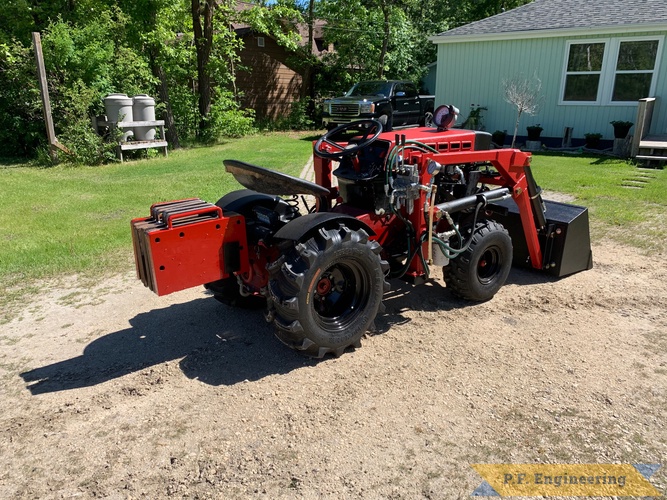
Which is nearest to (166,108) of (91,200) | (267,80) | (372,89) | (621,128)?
(372,89)

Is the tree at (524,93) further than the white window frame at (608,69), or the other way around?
the tree at (524,93)

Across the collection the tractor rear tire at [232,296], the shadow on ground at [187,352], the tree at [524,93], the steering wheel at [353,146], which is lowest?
the shadow on ground at [187,352]

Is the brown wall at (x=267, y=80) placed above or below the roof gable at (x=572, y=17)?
below

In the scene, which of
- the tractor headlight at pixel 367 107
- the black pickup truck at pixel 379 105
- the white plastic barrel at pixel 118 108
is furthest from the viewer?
the black pickup truck at pixel 379 105

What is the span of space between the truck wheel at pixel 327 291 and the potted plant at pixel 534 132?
12.0 metres

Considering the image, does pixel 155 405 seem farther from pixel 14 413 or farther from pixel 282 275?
pixel 282 275

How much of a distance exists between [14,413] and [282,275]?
5.81ft

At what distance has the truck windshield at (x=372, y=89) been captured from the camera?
16.5 meters

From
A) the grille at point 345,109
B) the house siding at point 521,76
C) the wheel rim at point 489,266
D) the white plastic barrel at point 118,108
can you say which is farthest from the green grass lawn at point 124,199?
the grille at point 345,109

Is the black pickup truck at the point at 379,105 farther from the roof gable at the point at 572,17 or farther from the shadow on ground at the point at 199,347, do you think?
the shadow on ground at the point at 199,347

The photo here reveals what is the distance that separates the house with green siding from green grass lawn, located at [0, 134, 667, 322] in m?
1.99

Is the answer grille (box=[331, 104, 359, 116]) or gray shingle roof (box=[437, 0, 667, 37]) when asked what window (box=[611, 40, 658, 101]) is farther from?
grille (box=[331, 104, 359, 116])

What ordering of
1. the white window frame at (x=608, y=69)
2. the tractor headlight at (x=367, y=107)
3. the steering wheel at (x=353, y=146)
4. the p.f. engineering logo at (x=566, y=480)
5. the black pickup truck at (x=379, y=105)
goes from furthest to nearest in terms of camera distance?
the black pickup truck at (x=379, y=105) → the tractor headlight at (x=367, y=107) → the white window frame at (x=608, y=69) → the steering wheel at (x=353, y=146) → the p.f. engineering logo at (x=566, y=480)

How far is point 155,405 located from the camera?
126 inches
